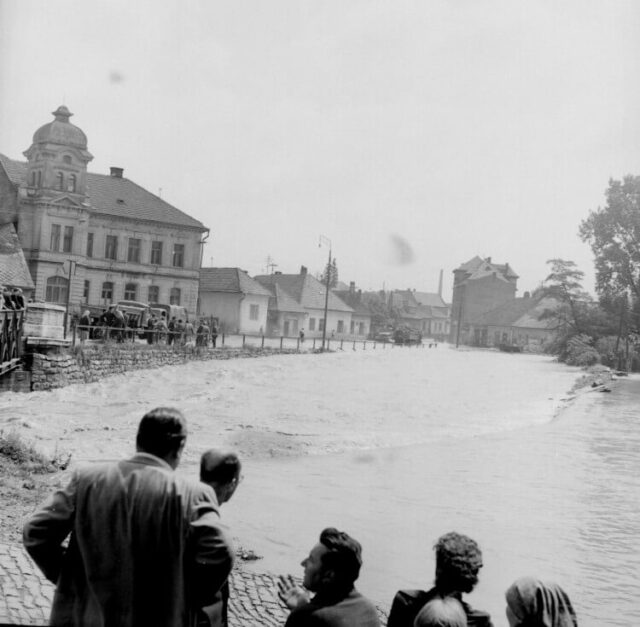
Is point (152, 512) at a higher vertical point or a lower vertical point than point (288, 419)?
higher

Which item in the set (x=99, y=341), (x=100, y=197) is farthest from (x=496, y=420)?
(x=100, y=197)

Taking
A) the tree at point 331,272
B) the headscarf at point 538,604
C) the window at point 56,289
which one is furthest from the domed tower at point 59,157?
the headscarf at point 538,604

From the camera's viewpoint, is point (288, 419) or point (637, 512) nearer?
point (637, 512)

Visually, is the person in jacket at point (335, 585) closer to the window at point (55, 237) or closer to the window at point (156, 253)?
the window at point (55, 237)

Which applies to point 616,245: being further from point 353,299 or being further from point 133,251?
point 133,251

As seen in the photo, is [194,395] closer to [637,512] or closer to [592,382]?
[637,512]

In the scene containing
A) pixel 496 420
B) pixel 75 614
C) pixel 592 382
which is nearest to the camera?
pixel 75 614

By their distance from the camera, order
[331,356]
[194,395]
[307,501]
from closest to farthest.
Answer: [307,501] → [194,395] → [331,356]
